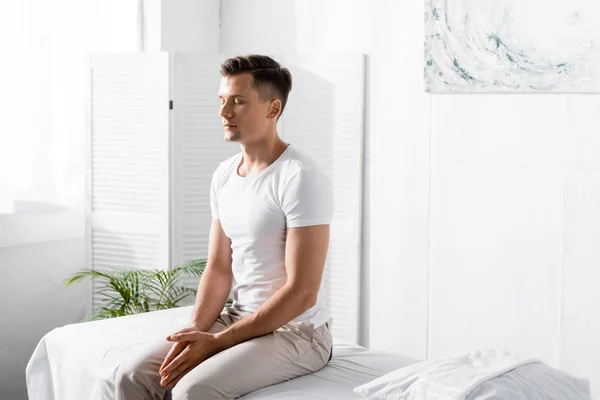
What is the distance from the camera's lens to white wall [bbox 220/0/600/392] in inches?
115

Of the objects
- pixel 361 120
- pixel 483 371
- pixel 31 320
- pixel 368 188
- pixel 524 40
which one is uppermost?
pixel 524 40

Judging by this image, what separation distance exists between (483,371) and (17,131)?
2.53 meters

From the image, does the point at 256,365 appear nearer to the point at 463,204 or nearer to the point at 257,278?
the point at 257,278

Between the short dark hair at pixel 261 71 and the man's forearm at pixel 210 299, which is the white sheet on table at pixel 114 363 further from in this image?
the short dark hair at pixel 261 71

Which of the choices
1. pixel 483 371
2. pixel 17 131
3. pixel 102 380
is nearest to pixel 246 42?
pixel 17 131

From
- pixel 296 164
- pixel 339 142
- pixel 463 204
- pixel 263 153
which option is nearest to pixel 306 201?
pixel 296 164

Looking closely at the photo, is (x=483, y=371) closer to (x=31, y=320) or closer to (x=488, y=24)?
(x=488, y=24)

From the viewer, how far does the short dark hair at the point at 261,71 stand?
2.41 m

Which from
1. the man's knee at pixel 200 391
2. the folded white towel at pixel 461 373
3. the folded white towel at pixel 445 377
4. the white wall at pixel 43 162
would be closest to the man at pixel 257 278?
the man's knee at pixel 200 391

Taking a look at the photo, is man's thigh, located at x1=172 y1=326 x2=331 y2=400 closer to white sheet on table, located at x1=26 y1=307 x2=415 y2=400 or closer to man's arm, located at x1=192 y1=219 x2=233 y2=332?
white sheet on table, located at x1=26 y1=307 x2=415 y2=400

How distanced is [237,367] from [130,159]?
5.81 feet

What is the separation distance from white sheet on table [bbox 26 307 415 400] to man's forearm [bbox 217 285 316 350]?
152 mm

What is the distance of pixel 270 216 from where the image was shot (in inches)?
92.6

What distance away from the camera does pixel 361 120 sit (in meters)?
3.55
